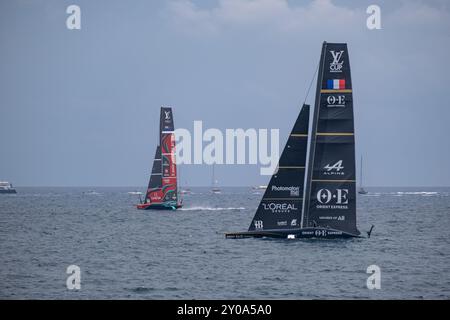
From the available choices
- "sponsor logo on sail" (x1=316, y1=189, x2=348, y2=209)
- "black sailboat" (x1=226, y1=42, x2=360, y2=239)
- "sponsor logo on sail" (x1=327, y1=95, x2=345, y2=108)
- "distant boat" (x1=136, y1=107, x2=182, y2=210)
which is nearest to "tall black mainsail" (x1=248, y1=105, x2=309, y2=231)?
"black sailboat" (x1=226, y1=42, x2=360, y2=239)

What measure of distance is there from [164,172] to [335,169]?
50251 millimetres

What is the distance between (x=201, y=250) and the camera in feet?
154

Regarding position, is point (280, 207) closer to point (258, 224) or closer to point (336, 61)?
point (258, 224)

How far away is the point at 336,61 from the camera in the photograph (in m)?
42.0

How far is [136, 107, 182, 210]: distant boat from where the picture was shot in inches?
3573

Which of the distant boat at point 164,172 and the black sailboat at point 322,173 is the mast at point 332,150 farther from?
the distant boat at point 164,172

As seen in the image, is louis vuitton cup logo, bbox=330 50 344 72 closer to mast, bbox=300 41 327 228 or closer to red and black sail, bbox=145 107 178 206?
mast, bbox=300 41 327 228

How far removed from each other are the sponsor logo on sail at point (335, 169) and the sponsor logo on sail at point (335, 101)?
3.14 metres

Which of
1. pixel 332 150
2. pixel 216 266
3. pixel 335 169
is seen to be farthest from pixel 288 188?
pixel 216 266

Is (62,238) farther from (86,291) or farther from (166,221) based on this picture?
(86,291)
